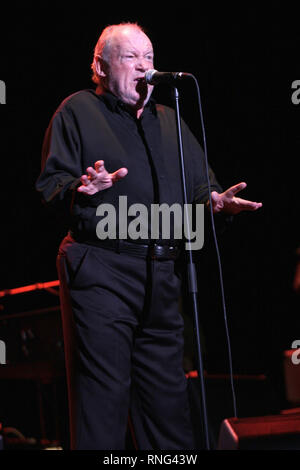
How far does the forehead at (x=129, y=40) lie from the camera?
248cm

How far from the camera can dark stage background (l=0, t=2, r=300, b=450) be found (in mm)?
4258

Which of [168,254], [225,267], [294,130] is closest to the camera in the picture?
[168,254]

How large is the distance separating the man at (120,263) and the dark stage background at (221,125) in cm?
186

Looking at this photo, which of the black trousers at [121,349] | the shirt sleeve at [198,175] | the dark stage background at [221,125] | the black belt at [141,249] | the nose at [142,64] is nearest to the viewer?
the black trousers at [121,349]

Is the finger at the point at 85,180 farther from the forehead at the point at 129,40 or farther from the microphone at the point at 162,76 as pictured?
the forehead at the point at 129,40

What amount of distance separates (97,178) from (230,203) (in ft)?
1.99

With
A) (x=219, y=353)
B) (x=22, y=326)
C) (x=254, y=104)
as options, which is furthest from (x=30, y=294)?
(x=254, y=104)

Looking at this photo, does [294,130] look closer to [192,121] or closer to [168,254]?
[192,121]

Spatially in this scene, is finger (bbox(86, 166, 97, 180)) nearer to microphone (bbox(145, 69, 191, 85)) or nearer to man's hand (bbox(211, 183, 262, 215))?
microphone (bbox(145, 69, 191, 85))

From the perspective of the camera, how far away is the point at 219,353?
5.27 meters

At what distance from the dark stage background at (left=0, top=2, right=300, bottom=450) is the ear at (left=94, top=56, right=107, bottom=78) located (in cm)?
182

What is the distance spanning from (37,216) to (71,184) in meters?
3.16

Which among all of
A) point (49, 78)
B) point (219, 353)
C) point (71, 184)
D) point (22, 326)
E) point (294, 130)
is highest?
point (49, 78)

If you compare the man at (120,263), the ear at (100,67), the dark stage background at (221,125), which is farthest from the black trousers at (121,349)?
the dark stage background at (221,125)
